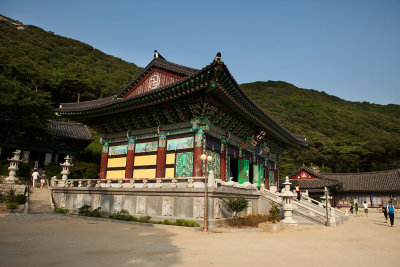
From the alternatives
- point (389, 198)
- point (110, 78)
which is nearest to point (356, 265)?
point (389, 198)

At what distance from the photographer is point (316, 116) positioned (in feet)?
349

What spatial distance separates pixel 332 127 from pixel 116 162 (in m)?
94.4

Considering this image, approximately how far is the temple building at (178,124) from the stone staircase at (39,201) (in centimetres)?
450

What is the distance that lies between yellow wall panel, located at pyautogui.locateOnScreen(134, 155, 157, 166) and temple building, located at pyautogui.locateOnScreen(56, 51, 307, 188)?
69mm

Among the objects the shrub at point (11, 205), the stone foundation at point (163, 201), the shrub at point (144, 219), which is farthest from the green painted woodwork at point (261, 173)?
the shrub at point (11, 205)

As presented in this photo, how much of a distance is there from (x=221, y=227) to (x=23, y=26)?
122 m

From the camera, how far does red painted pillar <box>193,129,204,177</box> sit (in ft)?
51.0

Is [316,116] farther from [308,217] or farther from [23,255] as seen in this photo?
[23,255]

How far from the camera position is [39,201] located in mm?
19734

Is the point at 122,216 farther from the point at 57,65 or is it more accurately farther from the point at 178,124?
the point at 57,65

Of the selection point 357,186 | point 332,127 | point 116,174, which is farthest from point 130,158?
point 332,127

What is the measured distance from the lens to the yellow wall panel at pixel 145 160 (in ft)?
59.2

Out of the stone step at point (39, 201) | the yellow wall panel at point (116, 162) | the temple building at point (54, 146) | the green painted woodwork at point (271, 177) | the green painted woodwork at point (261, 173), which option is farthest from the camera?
the temple building at point (54, 146)

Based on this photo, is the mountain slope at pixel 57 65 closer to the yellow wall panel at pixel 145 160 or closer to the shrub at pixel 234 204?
the yellow wall panel at pixel 145 160
